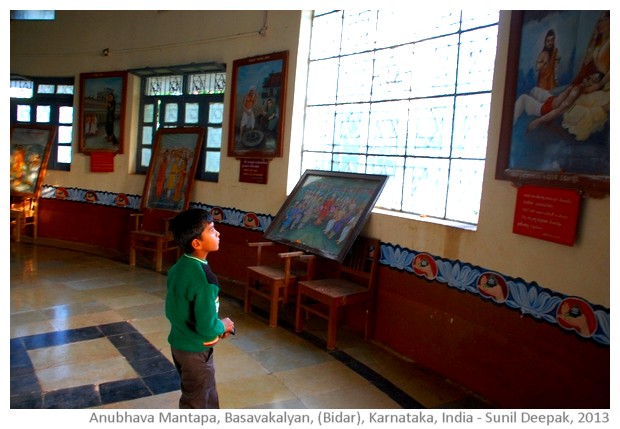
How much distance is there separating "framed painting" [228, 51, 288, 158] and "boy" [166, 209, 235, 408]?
322 centimetres

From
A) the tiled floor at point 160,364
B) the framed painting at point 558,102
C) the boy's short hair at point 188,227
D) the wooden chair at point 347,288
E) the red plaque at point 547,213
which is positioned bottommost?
the tiled floor at point 160,364

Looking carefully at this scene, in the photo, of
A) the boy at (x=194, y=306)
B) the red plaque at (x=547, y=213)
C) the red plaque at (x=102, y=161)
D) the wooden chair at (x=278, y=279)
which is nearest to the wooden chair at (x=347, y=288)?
the wooden chair at (x=278, y=279)

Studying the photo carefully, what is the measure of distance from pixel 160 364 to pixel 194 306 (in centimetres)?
166

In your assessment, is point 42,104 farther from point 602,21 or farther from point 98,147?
point 602,21

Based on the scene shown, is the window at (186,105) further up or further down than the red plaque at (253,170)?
further up

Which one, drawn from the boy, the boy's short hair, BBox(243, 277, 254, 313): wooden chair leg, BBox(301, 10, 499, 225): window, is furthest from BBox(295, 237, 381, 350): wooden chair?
the boy's short hair

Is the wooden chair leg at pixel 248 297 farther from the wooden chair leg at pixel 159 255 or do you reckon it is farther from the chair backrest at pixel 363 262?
the wooden chair leg at pixel 159 255

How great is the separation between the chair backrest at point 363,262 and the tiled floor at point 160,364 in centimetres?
50

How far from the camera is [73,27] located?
25.1 ft

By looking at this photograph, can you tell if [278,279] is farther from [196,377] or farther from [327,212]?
[196,377]

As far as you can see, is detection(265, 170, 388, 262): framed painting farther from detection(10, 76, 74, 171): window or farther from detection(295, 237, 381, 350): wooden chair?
detection(10, 76, 74, 171): window

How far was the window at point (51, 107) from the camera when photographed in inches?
308

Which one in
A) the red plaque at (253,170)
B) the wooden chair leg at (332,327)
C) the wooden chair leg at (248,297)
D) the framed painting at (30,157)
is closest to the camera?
the wooden chair leg at (332,327)

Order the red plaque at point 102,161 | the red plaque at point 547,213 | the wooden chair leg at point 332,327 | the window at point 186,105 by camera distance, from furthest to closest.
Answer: the red plaque at point 102,161 → the window at point 186,105 → the wooden chair leg at point 332,327 → the red plaque at point 547,213
